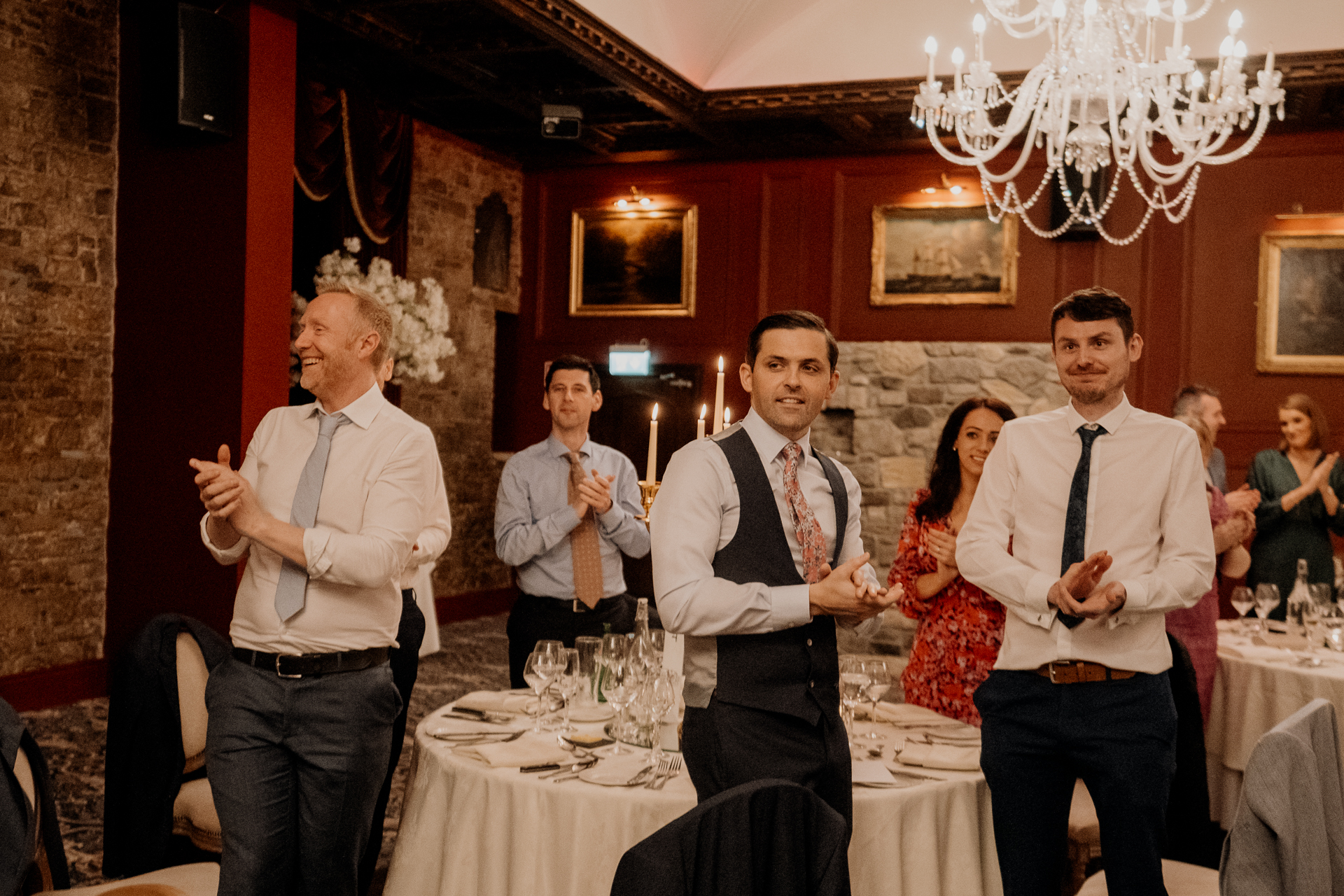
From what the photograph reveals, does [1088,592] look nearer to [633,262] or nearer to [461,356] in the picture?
[461,356]

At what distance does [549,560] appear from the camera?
404 cm

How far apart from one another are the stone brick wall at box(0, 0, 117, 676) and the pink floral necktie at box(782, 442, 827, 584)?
5.08m

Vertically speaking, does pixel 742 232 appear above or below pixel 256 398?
above

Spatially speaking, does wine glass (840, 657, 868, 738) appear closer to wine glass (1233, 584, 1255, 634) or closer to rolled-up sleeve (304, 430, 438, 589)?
rolled-up sleeve (304, 430, 438, 589)

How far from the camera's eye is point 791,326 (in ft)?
7.37

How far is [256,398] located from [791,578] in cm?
429

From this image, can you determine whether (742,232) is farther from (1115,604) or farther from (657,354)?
(1115,604)

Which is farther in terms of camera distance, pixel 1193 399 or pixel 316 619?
pixel 1193 399

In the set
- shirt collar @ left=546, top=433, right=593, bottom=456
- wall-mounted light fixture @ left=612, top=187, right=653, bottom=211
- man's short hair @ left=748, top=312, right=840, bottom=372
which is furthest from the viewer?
wall-mounted light fixture @ left=612, top=187, right=653, bottom=211

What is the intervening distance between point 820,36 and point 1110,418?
6.46m

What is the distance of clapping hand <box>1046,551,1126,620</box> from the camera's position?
233 cm

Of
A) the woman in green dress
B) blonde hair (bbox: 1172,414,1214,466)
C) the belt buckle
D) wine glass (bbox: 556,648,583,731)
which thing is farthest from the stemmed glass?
the woman in green dress

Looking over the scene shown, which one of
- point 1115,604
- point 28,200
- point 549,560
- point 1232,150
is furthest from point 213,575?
point 1232,150

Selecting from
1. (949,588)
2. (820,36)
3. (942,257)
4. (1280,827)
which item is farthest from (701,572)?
(942,257)
